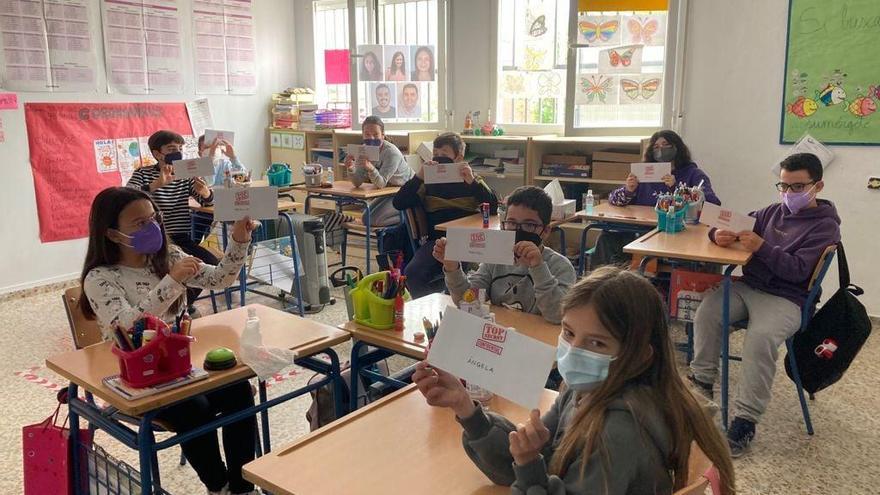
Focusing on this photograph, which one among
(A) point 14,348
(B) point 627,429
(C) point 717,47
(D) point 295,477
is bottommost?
(A) point 14,348

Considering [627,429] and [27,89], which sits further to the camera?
[27,89]

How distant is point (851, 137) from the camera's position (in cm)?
439

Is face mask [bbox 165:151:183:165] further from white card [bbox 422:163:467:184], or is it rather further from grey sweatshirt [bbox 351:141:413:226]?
white card [bbox 422:163:467:184]

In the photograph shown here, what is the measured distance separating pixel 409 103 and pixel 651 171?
8.92 ft

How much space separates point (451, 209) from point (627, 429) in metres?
3.23

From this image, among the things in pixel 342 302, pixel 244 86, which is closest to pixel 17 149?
pixel 244 86

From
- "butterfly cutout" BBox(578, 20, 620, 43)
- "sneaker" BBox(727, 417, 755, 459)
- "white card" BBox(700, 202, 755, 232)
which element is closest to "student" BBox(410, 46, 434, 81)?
"butterfly cutout" BBox(578, 20, 620, 43)

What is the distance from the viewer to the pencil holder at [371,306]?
2.30m

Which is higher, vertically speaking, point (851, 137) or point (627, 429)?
point (851, 137)

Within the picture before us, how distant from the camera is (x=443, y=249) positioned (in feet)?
7.86

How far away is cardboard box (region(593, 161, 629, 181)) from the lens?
17.3 ft

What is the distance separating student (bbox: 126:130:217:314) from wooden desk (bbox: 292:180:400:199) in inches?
39.7

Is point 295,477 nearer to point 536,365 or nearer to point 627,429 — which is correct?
point 536,365

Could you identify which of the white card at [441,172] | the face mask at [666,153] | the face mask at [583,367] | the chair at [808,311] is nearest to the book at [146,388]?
the face mask at [583,367]
